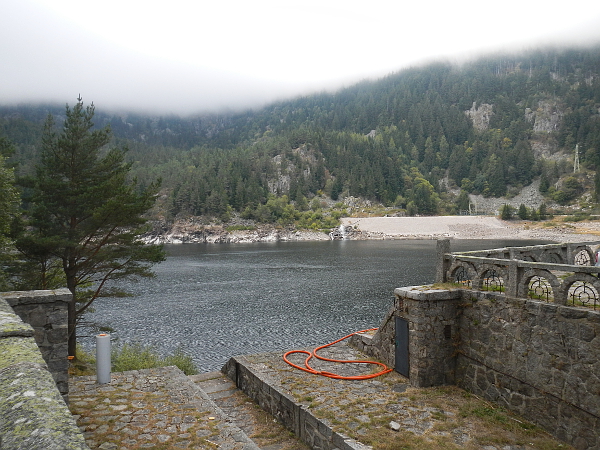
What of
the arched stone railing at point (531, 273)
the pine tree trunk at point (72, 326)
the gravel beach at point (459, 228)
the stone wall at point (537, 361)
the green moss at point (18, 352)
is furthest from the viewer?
the gravel beach at point (459, 228)

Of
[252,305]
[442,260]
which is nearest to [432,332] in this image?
[442,260]

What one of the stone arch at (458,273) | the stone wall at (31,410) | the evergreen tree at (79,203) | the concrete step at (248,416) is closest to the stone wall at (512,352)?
the stone arch at (458,273)

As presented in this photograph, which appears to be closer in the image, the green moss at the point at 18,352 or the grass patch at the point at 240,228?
the green moss at the point at 18,352

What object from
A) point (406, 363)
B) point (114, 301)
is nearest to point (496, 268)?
point (406, 363)

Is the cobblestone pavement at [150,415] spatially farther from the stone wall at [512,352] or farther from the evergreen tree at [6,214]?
the evergreen tree at [6,214]

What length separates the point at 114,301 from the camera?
35531 mm

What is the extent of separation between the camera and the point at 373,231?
113m

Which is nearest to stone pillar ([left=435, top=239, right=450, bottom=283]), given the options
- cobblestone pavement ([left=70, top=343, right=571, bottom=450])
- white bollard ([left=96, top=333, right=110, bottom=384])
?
cobblestone pavement ([left=70, top=343, right=571, bottom=450])

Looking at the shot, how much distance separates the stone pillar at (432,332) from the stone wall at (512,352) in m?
0.02

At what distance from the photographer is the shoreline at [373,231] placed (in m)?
105

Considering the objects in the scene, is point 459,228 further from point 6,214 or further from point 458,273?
point 6,214

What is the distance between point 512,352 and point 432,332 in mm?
1678

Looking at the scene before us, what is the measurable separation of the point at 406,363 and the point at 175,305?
27194 mm

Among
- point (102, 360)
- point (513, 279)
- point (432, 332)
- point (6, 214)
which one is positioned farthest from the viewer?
point (6, 214)
